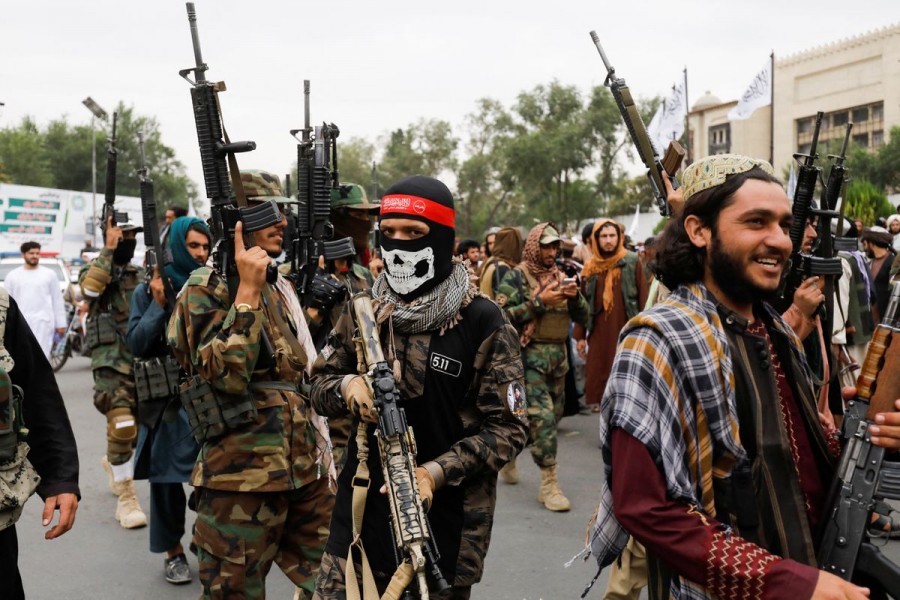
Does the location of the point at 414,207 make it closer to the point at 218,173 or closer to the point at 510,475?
the point at 218,173

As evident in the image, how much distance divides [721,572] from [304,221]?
3.52 m

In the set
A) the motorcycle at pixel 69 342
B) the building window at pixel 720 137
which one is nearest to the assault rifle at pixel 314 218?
the motorcycle at pixel 69 342

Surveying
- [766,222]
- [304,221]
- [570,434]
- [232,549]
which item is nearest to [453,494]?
[232,549]

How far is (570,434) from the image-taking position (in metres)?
9.09

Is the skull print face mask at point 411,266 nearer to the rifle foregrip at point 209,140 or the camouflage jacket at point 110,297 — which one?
the rifle foregrip at point 209,140

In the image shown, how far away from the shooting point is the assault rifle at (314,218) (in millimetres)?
4703

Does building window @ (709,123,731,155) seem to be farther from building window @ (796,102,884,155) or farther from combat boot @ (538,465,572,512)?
combat boot @ (538,465,572,512)

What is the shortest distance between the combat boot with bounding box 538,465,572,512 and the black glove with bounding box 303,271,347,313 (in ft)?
8.98

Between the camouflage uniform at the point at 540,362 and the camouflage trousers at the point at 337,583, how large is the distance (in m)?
3.72

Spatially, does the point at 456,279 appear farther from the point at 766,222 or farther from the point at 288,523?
the point at 288,523

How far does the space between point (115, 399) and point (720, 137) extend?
54.1 meters

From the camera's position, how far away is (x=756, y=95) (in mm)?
16094

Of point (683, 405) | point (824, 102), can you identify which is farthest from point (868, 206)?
point (824, 102)

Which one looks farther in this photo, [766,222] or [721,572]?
[766,222]
